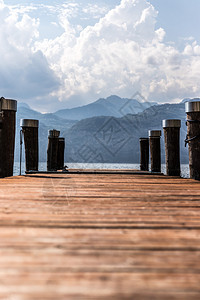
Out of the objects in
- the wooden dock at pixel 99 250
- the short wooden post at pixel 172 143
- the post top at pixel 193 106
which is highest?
the post top at pixel 193 106

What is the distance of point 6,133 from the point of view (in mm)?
5484

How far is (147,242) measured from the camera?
1844 millimetres

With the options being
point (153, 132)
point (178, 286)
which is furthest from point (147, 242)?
point (153, 132)

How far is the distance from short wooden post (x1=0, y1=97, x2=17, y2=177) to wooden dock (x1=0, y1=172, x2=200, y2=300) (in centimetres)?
266

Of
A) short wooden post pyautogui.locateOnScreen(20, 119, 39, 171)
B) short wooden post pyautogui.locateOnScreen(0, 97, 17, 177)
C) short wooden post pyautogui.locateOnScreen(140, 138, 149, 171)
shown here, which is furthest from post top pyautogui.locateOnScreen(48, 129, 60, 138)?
short wooden post pyautogui.locateOnScreen(140, 138, 149, 171)

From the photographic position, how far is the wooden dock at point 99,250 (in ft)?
4.17

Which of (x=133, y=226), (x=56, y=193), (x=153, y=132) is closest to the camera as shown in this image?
(x=133, y=226)

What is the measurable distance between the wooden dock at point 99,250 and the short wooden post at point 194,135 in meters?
2.53

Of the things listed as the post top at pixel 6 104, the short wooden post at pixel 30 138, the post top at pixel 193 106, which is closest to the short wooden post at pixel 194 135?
the post top at pixel 193 106

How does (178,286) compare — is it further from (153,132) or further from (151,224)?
(153,132)

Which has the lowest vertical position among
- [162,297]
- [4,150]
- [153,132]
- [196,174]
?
[162,297]

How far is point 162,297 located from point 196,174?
4494 millimetres

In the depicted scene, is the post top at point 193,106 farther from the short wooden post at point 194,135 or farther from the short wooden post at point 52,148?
the short wooden post at point 52,148

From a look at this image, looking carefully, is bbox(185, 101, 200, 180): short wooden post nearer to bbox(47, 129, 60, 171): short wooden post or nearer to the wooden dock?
the wooden dock
